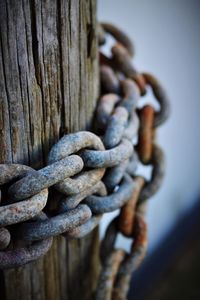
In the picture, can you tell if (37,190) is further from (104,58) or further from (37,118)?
(104,58)

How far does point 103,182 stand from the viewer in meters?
0.71

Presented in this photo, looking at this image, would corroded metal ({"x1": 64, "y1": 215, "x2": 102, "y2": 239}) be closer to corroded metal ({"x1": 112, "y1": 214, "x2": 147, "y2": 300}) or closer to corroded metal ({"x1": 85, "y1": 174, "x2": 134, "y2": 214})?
corroded metal ({"x1": 85, "y1": 174, "x2": 134, "y2": 214})

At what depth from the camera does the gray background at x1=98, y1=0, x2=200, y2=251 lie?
5.21 feet

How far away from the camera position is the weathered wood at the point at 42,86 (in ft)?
1.75

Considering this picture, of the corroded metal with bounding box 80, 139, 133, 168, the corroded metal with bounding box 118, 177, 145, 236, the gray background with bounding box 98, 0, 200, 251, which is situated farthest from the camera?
the gray background with bounding box 98, 0, 200, 251

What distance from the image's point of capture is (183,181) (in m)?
2.36

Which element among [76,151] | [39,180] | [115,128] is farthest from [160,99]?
[39,180]

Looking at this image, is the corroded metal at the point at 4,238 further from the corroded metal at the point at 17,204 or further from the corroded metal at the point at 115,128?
the corroded metal at the point at 115,128

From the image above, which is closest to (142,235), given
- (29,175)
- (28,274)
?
(28,274)

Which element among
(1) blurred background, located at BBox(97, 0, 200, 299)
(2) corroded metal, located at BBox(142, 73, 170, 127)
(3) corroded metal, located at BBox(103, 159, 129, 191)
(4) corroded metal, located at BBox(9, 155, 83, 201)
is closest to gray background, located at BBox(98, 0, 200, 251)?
(1) blurred background, located at BBox(97, 0, 200, 299)

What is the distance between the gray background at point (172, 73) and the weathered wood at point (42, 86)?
0.78 metres

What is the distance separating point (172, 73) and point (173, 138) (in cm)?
42

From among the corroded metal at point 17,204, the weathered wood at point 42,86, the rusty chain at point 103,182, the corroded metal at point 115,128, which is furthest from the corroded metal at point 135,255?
the corroded metal at point 17,204

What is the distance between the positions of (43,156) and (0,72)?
7.0 inches
